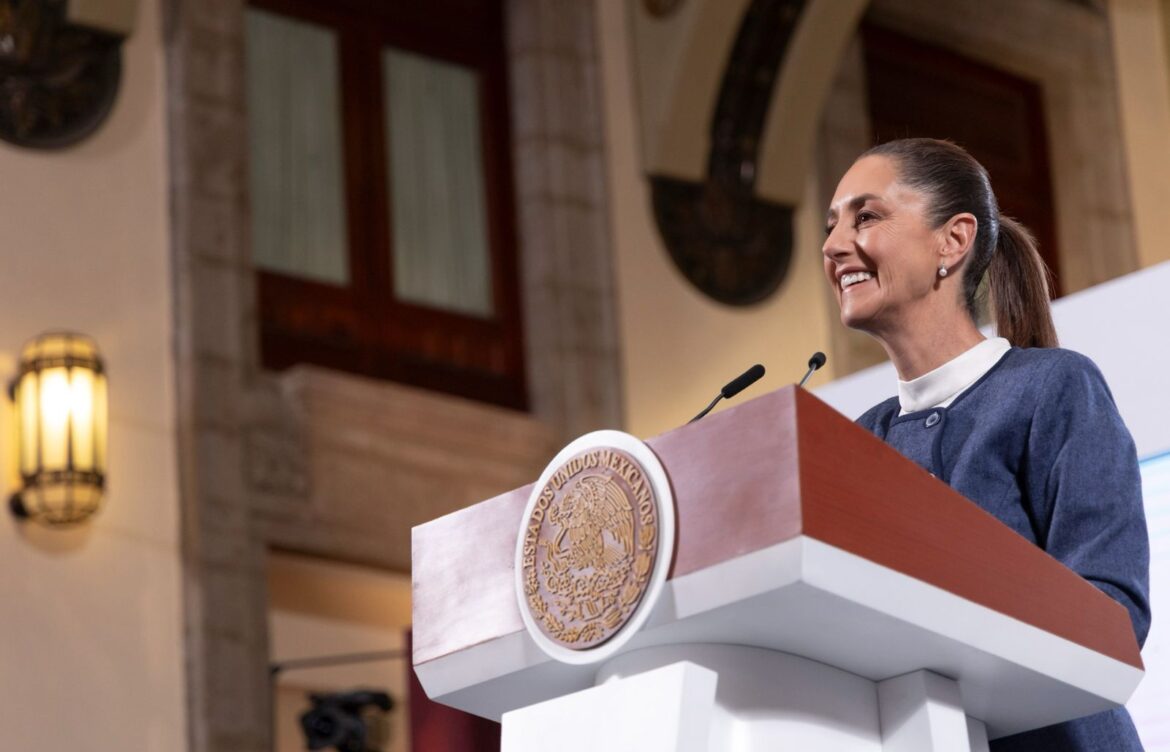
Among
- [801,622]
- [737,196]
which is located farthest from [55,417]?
[801,622]

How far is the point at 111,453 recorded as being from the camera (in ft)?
24.8

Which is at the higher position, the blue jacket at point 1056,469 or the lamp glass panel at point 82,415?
the lamp glass panel at point 82,415

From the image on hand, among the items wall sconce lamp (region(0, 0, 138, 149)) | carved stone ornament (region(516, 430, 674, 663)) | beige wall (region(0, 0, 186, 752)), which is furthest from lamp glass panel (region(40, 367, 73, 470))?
carved stone ornament (region(516, 430, 674, 663))

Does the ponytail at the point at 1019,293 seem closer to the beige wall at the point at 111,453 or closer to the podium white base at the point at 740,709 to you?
the podium white base at the point at 740,709

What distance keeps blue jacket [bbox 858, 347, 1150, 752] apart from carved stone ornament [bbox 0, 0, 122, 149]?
604 centimetres

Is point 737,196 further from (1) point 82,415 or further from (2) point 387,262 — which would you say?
(1) point 82,415

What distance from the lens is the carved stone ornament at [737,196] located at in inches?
381

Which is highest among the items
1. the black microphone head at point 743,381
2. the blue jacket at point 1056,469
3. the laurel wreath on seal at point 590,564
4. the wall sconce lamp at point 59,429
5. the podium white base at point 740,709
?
the wall sconce lamp at point 59,429

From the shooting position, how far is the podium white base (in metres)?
1.65

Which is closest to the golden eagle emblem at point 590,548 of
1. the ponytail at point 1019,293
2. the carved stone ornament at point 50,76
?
the ponytail at point 1019,293

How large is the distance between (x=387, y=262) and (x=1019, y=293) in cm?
672

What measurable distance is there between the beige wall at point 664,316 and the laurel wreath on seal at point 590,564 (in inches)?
291

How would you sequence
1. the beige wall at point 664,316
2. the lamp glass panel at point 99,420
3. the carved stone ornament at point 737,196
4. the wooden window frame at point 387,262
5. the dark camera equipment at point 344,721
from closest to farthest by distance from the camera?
1. the lamp glass panel at point 99,420
2. the dark camera equipment at point 344,721
3. the wooden window frame at point 387,262
4. the beige wall at point 664,316
5. the carved stone ornament at point 737,196

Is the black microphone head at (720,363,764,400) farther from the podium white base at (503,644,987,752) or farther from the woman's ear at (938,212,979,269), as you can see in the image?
the podium white base at (503,644,987,752)
